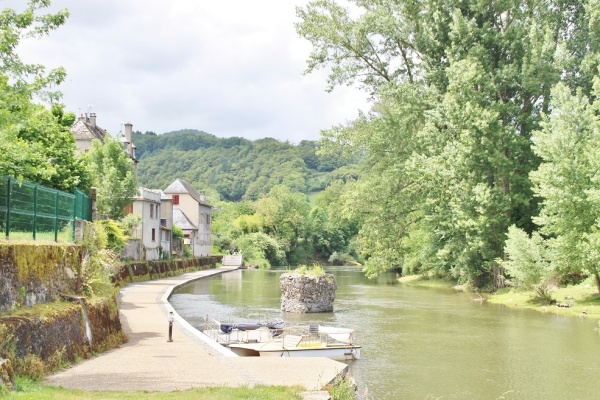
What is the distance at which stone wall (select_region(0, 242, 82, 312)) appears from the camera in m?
13.4

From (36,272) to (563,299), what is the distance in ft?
97.2

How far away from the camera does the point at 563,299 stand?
35875mm

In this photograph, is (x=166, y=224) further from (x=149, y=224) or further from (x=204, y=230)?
(x=204, y=230)

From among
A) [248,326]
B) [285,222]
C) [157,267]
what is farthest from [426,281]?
[285,222]

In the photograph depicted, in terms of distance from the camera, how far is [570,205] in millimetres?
33156

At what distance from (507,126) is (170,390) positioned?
31219 mm

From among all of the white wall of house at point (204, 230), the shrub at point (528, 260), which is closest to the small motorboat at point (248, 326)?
the shrub at point (528, 260)

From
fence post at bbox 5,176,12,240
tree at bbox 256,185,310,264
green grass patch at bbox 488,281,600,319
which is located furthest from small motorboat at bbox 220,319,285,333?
tree at bbox 256,185,310,264

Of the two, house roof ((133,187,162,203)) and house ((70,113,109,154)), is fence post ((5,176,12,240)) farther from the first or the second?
house ((70,113,109,154))

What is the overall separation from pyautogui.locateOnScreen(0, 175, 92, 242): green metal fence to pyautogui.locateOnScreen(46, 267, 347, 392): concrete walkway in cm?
353

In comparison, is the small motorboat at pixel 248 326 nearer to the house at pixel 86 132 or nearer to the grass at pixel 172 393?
the grass at pixel 172 393

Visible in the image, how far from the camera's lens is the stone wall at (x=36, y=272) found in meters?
13.4

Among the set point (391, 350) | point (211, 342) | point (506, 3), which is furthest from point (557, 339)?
point (506, 3)

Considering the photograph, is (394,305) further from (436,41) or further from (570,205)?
(436,41)
